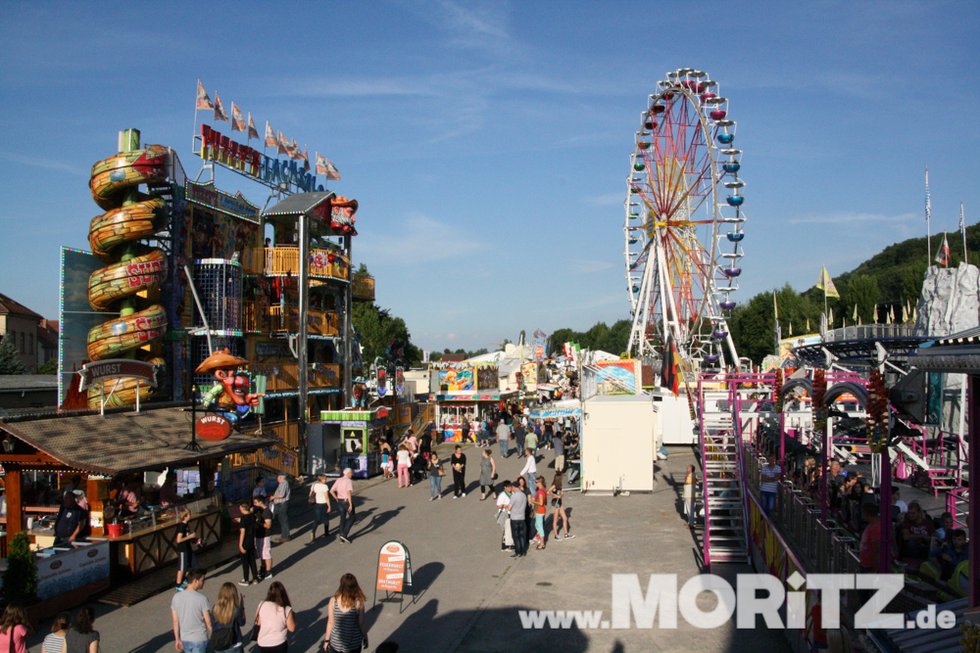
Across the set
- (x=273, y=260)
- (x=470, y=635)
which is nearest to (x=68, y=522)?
(x=470, y=635)

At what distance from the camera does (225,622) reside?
812 centimetres

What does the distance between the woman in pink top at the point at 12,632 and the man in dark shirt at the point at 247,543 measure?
4.79 meters

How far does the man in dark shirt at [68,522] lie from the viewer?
495 inches

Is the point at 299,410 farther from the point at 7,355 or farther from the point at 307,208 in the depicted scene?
the point at 7,355

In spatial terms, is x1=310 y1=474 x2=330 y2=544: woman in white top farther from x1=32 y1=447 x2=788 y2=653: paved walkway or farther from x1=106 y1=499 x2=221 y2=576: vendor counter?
x1=106 y1=499 x2=221 y2=576: vendor counter

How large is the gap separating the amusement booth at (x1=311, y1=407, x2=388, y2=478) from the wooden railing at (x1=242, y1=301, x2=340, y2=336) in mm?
3501

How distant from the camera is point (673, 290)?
43625 mm

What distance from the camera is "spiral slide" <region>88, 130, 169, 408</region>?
69.6ft

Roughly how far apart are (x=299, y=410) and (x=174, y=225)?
734cm

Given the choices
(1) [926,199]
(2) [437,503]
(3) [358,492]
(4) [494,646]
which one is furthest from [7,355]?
(1) [926,199]

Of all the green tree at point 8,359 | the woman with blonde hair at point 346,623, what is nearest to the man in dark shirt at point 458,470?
the woman with blonde hair at point 346,623

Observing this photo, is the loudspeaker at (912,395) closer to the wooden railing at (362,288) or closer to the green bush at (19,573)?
the green bush at (19,573)

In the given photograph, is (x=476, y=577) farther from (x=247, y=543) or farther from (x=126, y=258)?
(x=126, y=258)

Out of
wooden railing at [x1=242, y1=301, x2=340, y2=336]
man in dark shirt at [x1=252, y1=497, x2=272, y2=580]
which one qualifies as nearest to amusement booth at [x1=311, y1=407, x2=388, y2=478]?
wooden railing at [x1=242, y1=301, x2=340, y2=336]
